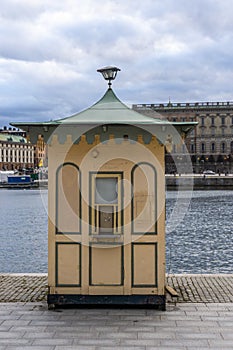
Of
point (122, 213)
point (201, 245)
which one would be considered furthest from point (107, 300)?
point (201, 245)

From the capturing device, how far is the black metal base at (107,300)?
24.7 ft

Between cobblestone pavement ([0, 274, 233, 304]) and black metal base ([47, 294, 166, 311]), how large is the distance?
0.77 metres

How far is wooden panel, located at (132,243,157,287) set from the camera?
7.56 metres

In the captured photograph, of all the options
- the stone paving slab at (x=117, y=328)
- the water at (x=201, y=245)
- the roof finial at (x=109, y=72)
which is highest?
the roof finial at (x=109, y=72)

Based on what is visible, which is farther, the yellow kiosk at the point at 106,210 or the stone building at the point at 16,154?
the stone building at the point at 16,154

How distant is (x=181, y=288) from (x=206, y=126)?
11014 centimetres

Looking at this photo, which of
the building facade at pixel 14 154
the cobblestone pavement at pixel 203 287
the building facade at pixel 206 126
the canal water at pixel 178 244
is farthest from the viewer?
the building facade at pixel 14 154

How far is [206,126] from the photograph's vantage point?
11688 centimetres

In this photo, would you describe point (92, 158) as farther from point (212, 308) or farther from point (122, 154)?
point (212, 308)

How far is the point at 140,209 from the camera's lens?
767 cm

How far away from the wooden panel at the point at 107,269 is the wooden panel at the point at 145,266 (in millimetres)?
214

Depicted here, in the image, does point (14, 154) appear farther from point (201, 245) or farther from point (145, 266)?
point (145, 266)

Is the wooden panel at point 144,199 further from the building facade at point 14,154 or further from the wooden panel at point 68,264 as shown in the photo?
the building facade at point 14,154

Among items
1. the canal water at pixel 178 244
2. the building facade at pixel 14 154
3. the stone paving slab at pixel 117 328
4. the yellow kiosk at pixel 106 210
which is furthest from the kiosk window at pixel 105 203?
the building facade at pixel 14 154
